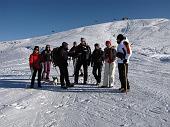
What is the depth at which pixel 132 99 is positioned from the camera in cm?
1179

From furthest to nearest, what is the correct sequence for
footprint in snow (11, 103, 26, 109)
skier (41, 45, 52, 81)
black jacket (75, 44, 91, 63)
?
skier (41, 45, 52, 81) → black jacket (75, 44, 91, 63) → footprint in snow (11, 103, 26, 109)

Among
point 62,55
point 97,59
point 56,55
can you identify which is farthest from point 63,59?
point 97,59

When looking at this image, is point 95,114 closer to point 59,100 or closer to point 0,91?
point 59,100

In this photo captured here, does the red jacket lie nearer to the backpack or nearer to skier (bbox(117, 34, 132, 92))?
the backpack

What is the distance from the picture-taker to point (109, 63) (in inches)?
566

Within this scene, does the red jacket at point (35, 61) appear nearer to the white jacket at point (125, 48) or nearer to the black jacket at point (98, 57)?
the black jacket at point (98, 57)

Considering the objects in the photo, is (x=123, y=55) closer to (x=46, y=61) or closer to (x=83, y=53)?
(x=83, y=53)

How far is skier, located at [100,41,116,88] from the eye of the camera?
46.6 feet

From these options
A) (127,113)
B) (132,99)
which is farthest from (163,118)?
(132,99)

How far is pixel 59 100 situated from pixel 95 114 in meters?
2.45

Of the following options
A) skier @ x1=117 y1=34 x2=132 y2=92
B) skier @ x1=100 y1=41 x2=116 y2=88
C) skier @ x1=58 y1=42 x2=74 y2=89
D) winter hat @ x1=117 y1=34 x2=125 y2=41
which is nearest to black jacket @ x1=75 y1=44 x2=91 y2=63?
skier @ x1=58 y1=42 x2=74 y2=89

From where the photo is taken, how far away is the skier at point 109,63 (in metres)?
14.2

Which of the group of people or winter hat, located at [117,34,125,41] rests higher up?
winter hat, located at [117,34,125,41]

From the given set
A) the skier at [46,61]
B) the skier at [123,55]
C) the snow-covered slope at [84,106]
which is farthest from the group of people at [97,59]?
the skier at [46,61]
